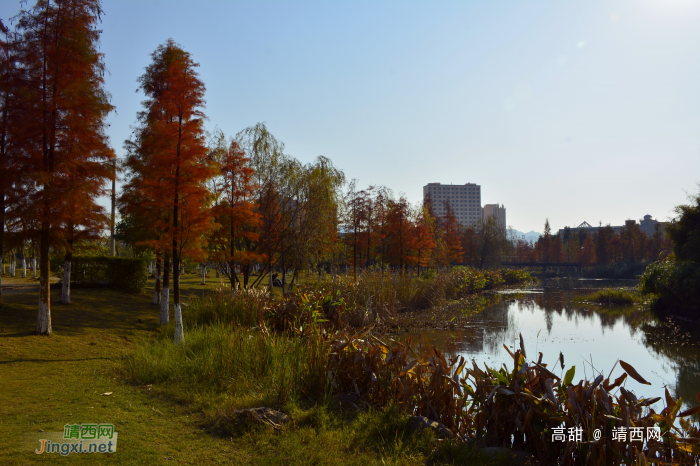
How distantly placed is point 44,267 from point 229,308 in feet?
14.3

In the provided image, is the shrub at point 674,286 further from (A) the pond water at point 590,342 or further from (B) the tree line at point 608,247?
(B) the tree line at point 608,247

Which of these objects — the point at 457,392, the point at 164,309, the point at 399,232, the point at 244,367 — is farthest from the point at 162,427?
the point at 399,232

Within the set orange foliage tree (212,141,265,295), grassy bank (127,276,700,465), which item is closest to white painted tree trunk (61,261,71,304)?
orange foliage tree (212,141,265,295)

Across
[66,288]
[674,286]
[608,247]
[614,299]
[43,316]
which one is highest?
[608,247]

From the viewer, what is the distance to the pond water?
9.38 metres

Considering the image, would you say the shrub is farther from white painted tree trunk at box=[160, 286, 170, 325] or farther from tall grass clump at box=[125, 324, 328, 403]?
white painted tree trunk at box=[160, 286, 170, 325]

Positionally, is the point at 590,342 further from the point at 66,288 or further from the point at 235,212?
the point at 66,288

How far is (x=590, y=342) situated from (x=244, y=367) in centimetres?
1134

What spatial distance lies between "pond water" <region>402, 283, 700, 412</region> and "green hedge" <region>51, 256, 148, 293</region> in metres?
12.4

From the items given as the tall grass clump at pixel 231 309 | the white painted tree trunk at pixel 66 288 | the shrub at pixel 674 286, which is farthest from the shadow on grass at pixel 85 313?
the shrub at pixel 674 286

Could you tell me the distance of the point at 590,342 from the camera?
1305 cm

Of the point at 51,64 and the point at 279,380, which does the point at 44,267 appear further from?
the point at 279,380

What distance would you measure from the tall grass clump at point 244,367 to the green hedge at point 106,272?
12.3 metres

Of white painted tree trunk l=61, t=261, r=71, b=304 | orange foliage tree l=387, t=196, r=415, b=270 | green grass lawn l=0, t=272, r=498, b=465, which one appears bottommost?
green grass lawn l=0, t=272, r=498, b=465
